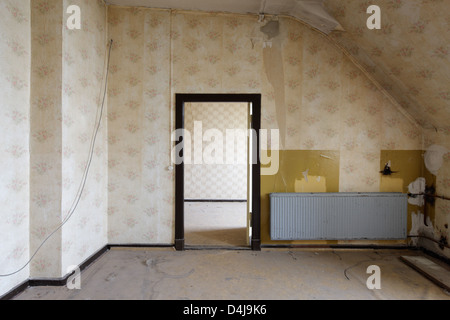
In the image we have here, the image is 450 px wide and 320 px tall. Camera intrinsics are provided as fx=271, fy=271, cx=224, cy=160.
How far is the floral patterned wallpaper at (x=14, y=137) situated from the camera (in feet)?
7.14

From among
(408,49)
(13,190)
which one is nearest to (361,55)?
(408,49)

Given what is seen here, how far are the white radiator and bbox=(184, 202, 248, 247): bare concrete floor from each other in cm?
71

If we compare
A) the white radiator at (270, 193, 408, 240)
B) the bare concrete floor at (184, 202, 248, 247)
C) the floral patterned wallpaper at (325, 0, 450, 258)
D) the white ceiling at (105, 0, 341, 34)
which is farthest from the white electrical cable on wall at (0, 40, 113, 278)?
the floral patterned wallpaper at (325, 0, 450, 258)

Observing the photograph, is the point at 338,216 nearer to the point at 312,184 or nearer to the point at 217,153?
the point at 312,184

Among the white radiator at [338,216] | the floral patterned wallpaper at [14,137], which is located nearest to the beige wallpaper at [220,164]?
the white radiator at [338,216]

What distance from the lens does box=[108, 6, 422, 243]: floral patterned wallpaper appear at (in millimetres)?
3461

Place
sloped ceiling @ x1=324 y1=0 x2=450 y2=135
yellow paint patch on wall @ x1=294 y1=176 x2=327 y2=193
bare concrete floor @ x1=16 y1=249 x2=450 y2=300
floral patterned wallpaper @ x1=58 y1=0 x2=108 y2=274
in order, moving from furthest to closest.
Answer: yellow paint patch on wall @ x1=294 y1=176 x2=327 y2=193
floral patterned wallpaper @ x1=58 y1=0 x2=108 y2=274
bare concrete floor @ x1=16 y1=249 x2=450 y2=300
sloped ceiling @ x1=324 y1=0 x2=450 y2=135

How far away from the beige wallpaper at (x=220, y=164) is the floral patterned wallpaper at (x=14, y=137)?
4.34m

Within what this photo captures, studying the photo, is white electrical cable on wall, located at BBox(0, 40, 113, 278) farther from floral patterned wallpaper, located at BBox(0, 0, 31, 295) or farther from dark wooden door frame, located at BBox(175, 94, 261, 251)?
dark wooden door frame, located at BBox(175, 94, 261, 251)

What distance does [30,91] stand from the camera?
248 cm

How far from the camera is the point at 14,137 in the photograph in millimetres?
2303

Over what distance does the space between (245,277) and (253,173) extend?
129 centimetres

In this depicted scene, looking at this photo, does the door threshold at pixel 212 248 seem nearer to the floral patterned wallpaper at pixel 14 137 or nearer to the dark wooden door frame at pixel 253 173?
the dark wooden door frame at pixel 253 173

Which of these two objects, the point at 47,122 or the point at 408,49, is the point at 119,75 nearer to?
the point at 47,122
